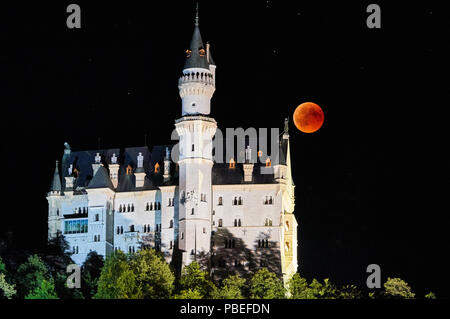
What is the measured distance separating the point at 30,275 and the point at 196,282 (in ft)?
56.2

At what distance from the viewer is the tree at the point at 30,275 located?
13925cm

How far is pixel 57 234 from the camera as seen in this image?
493 ft

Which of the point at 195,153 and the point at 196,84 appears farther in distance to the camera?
the point at 196,84

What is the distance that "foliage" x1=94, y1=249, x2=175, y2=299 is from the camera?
130 metres

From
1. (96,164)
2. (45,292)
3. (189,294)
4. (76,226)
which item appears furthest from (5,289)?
(96,164)

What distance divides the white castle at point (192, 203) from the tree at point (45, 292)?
570 inches

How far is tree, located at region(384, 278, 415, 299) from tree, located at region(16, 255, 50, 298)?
3363 centimetres

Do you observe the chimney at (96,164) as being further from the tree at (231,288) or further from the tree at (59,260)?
the tree at (231,288)

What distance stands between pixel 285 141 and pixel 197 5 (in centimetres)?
1716

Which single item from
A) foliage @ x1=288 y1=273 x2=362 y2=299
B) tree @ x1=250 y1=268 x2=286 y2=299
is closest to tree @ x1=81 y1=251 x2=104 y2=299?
tree @ x1=250 y1=268 x2=286 y2=299

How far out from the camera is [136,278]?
Result: 134 metres

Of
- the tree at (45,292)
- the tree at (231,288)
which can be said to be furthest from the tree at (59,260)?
the tree at (231,288)

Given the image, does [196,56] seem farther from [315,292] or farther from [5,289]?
[5,289]
